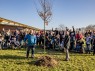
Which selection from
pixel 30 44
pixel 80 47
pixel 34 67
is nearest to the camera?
pixel 34 67

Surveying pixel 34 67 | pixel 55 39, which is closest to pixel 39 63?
pixel 34 67

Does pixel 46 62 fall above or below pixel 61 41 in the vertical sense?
below

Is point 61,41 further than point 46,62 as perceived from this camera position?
Yes

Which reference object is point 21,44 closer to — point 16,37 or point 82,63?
point 16,37

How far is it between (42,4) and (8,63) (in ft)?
15.1

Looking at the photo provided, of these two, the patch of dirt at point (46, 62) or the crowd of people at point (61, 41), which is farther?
the crowd of people at point (61, 41)

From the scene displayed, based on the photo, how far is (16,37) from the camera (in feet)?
77.4

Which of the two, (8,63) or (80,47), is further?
(80,47)

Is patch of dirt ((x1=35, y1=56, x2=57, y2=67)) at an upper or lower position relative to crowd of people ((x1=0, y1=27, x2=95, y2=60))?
lower

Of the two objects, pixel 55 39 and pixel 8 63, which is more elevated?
pixel 55 39

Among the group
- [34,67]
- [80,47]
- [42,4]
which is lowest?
[34,67]

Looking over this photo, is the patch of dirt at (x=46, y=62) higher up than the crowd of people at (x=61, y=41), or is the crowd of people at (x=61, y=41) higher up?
the crowd of people at (x=61, y=41)

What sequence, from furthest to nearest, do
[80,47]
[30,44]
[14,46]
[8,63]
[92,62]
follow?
[14,46] → [80,47] → [30,44] → [92,62] → [8,63]

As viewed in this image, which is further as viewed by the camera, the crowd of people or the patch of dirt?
the crowd of people
